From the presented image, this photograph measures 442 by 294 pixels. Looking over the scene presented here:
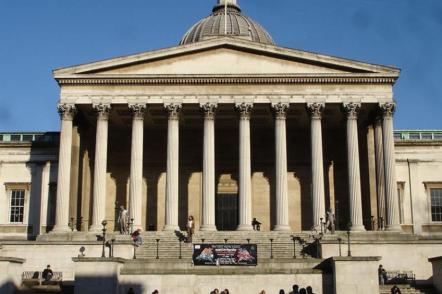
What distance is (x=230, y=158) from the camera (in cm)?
5375

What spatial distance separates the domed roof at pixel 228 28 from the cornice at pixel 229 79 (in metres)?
20.5

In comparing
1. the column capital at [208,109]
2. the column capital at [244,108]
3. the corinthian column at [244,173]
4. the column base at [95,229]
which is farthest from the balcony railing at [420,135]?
the column base at [95,229]

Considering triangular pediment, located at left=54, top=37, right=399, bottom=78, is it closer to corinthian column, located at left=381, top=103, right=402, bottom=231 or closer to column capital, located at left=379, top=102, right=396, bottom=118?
column capital, located at left=379, top=102, right=396, bottom=118

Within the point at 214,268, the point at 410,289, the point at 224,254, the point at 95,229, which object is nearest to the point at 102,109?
the point at 95,229

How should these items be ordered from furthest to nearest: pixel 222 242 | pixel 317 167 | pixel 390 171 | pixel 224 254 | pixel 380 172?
pixel 380 172 < pixel 317 167 < pixel 390 171 < pixel 222 242 < pixel 224 254

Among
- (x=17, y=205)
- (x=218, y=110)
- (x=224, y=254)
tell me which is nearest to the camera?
(x=224, y=254)

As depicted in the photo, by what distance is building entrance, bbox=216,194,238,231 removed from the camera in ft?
173

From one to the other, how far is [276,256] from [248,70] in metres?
13.6

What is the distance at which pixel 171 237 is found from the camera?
44.0 meters

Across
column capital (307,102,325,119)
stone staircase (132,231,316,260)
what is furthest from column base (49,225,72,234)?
column capital (307,102,325,119)

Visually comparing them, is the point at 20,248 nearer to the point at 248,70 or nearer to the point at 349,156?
the point at 248,70

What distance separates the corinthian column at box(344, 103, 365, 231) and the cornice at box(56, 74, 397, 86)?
1955 mm

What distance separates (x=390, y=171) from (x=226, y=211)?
43.7 feet

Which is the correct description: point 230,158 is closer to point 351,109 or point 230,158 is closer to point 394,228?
point 351,109
